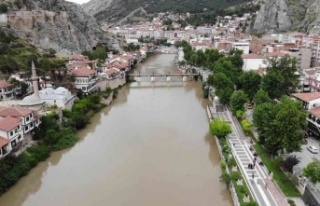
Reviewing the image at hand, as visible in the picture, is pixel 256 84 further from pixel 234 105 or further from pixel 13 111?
pixel 13 111

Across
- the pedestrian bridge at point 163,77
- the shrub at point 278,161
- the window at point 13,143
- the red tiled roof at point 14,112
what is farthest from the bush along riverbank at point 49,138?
the pedestrian bridge at point 163,77

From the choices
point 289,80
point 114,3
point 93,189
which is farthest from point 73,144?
point 114,3

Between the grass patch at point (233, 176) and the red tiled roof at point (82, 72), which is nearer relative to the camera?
the grass patch at point (233, 176)

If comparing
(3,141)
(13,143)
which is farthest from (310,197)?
(13,143)

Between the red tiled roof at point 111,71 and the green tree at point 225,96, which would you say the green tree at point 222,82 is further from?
the red tiled roof at point 111,71

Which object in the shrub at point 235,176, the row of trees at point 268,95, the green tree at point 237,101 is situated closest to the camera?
the shrub at point 235,176
